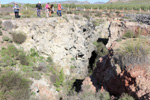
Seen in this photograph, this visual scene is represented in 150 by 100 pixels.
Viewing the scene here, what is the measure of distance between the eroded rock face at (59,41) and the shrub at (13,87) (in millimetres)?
4423

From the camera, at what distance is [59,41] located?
14.6 m

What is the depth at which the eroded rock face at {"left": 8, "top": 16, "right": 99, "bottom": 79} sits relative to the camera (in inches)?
546

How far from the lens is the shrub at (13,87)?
27.2ft

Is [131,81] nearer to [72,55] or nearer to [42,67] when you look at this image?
→ [42,67]

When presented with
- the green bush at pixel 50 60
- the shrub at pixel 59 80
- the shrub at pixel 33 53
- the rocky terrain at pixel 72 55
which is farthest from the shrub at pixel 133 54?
the shrub at pixel 33 53

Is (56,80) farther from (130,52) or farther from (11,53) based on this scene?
(130,52)

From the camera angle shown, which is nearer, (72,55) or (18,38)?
(18,38)

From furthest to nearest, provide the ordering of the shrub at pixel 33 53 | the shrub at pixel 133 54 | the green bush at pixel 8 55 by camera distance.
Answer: the shrub at pixel 33 53 < the green bush at pixel 8 55 < the shrub at pixel 133 54

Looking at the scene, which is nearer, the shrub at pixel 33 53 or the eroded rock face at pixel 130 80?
the eroded rock face at pixel 130 80

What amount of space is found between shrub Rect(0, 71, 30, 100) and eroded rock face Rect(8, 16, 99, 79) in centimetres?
442

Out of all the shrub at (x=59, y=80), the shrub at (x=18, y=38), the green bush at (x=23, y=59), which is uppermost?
the shrub at (x=18, y=38)

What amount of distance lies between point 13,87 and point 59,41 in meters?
6.98

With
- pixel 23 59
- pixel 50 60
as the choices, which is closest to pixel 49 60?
pixel 50 60

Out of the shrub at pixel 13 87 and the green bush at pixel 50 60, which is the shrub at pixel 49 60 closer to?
the green bush at pixel 50 60
